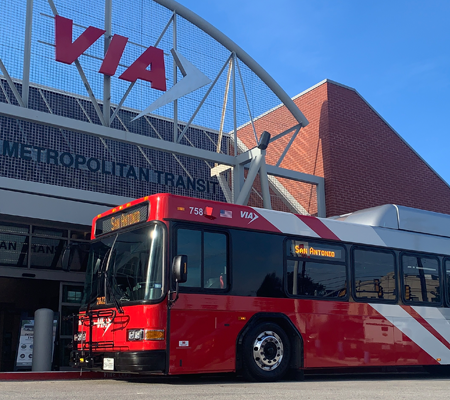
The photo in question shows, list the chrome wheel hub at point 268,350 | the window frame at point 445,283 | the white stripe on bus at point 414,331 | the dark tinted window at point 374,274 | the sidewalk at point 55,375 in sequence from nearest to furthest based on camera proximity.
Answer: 1. the chrome wheel hub at point 268,350
2. the sidewalk at point 55,375
3. the dark tinted window at point 374,274
4. the white stripe on bus at point 414,331
5. the window frame at point 445,283

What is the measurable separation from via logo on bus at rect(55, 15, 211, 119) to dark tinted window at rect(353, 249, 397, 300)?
6399 mm

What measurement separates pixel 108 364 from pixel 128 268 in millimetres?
1353

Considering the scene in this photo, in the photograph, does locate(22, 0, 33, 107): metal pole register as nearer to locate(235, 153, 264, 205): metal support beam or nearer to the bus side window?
Result: locate(235, 153, 264, 205): metal support beam

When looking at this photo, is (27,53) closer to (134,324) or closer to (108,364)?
(134,324)

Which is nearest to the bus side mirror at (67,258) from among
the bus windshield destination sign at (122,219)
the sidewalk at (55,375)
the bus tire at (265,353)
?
the bus windshield destination sign at (122,219)

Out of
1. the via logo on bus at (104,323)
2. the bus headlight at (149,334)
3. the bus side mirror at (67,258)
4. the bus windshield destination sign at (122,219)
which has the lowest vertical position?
the bus headlight at (149,334)

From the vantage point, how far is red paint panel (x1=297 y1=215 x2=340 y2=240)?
387 inches

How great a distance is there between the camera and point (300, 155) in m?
19.1

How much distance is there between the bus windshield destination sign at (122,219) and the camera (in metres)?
8.52

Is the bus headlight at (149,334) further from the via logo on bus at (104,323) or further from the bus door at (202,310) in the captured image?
the via logo on bus at (104,323)

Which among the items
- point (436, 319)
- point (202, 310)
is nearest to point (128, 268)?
point (202, 310)

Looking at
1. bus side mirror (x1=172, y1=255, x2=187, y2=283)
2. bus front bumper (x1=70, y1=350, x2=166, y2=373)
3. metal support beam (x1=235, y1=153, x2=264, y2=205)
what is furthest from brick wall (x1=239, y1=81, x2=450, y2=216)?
bus front bumper (x1=70, y1=350, x2=166, y2=373)

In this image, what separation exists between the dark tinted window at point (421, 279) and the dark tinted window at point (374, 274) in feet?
1.19

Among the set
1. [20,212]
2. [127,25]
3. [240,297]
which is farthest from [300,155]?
[240,297]
